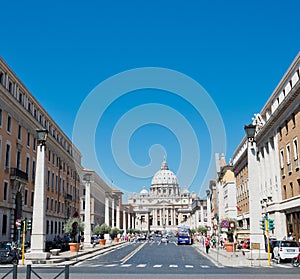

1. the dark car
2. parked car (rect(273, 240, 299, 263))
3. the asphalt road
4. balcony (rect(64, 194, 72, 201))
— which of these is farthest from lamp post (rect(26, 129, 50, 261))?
balcony (rect(64, 194, 72, 201))

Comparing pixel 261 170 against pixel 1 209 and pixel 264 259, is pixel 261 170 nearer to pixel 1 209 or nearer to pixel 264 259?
pixel 264 259

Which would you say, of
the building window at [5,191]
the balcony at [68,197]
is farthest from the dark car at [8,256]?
the balcony at [68,197]

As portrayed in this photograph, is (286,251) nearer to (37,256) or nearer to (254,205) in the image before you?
(254,205)

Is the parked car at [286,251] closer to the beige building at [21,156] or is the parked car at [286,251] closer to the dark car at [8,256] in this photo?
the dark car at [8,256]

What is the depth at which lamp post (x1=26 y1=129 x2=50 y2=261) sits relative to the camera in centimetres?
2770

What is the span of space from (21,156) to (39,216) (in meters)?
19.2

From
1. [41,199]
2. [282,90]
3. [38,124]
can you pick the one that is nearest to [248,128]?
[41,199]

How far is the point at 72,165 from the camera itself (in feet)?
254

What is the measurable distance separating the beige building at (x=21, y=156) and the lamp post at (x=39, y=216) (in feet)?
39.8

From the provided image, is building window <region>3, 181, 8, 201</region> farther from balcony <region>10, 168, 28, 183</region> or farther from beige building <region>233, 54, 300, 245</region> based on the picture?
beige building <region>233, 54, 300, 245</region>

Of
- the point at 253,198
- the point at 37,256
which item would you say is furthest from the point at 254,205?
the point at 37,256

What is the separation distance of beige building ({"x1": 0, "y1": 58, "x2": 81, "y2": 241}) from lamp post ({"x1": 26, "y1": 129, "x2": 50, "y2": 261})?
477 inches

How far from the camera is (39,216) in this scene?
28.3 meters

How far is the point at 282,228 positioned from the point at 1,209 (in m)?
26.1
